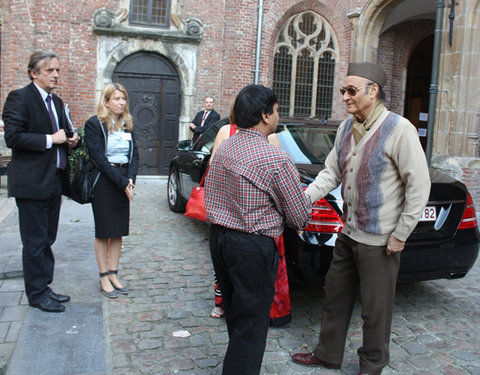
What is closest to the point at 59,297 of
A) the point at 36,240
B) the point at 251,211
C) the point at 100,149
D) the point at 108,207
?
the point at 36,240

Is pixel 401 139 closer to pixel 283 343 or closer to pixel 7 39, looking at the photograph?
pixel 283 343

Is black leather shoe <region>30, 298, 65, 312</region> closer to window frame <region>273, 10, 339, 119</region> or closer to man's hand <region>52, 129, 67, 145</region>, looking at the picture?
man's hand <region>52, 129, 67, 145</region>

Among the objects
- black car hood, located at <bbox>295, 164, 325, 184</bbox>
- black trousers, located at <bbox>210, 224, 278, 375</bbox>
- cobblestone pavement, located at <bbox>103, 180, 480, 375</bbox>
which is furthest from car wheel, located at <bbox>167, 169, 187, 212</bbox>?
black trousers, located at <bbox>210, 224, 278, 375</bbox>

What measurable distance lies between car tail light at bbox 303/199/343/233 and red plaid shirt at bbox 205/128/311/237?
1.16 meters

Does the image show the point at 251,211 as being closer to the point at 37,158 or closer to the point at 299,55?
the point at 37,158

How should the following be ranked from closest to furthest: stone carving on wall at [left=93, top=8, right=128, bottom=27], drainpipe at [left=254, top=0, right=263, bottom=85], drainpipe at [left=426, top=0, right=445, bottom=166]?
drainpipe at [left=426, top=0, right=445, bottom=166] → stone carving on wall at [left=93, top=8, right=128, bottom=27] → drainpipe at [left=254, top=0, right=263, bottom=85]

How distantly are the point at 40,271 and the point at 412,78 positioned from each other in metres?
15.7

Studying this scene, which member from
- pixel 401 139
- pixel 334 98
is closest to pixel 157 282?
pixel 401 139

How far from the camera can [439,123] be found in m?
10.3

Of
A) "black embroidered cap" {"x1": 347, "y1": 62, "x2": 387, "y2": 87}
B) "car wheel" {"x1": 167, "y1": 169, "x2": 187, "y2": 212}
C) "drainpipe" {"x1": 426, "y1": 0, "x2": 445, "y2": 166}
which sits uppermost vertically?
"drainpipe" {"x1": 426, "y1": 0, "x2": 445, "y2": 166}

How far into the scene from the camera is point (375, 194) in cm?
295

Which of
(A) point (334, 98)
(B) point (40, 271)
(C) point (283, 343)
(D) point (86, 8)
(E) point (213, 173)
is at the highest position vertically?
(D) point (86, 8)

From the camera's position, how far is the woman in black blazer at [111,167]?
4328mm

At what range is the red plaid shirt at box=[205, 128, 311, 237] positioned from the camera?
2.55 meters
